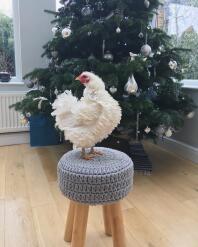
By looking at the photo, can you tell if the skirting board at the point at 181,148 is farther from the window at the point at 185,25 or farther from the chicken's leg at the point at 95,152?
the chicken's leg at the point at 95,152

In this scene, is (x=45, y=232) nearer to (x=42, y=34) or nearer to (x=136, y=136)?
(x=136, y=136)

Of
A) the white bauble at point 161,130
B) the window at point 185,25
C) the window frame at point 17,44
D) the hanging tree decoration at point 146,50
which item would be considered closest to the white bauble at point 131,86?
the hanging tree decoration at point 146,50

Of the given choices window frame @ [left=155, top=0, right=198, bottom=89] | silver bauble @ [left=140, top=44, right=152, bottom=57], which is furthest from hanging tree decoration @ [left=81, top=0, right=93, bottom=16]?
window frame @ [left=155, top=0, right=198, bottom=89]

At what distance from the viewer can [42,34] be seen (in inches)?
102

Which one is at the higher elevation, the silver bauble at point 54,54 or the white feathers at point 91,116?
the silver bauble at point 54,54

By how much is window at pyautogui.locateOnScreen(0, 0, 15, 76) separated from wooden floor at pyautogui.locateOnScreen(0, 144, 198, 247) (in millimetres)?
1139

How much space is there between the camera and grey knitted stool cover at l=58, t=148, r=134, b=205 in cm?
92

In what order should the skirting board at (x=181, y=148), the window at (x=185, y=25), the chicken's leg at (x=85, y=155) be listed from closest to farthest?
the chicken's leg at (x=85, y=155) → the skirting board at (x=181, y=148) → the window at (x=185, y=25)

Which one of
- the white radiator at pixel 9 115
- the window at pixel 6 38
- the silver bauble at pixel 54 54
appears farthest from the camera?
the window at pixel 6 38

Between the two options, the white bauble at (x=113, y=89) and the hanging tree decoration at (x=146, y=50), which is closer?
the white bauble at (x=113, y=89)

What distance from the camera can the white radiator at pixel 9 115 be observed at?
2.49 meters

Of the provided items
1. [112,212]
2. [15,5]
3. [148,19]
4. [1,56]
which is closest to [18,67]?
[1,56]

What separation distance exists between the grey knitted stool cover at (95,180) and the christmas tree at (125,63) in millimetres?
798

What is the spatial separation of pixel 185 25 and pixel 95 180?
217 centimetres
